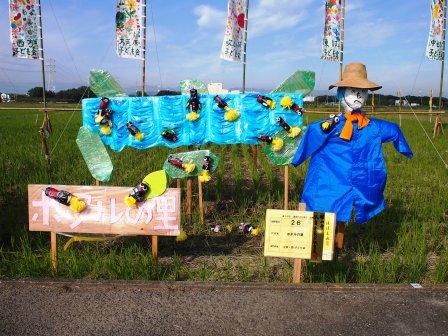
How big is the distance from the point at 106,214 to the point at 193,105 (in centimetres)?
160

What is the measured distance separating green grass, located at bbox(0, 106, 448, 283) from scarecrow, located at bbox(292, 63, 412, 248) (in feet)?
1.36

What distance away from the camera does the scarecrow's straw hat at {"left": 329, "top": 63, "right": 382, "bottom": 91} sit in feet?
10.4

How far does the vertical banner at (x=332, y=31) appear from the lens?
9.38m

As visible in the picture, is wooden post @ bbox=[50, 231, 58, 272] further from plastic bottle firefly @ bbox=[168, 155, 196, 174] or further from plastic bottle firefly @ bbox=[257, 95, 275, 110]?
plastic bottle firefly @ bbox=[257, 95, 275, 110]

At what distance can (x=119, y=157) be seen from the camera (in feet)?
26.0

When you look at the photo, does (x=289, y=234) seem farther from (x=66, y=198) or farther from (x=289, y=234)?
(x=66, y=198)

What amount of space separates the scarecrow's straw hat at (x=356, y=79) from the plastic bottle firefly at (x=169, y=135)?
5.50 feet

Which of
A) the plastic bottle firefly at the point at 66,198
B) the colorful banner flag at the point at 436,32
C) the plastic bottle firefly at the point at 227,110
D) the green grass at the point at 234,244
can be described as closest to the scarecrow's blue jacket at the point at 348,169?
the green grass at the point at 234,244

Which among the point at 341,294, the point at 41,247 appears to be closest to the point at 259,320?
the point at 341,294

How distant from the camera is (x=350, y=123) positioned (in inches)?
126

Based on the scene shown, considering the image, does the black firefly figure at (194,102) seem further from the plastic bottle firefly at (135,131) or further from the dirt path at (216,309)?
the dirt path at (216,309)

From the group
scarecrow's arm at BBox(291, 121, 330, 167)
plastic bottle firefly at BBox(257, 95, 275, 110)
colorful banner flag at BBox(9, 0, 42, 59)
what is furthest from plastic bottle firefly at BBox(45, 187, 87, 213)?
colorful banner flag at BBox(9, 0, 42, 59)

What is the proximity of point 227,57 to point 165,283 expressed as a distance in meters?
6.53

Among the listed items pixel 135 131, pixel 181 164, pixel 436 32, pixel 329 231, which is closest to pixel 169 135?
pixel 135 131
